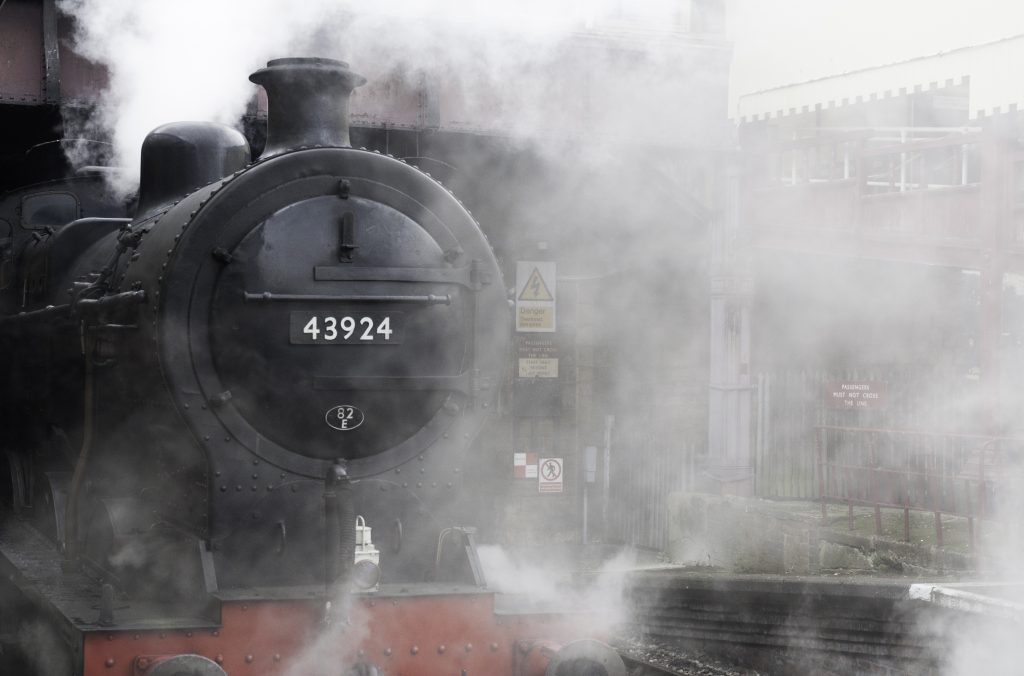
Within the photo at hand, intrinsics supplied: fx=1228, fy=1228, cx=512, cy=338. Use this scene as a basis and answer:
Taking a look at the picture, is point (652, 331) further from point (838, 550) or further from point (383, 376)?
point (383, 376)

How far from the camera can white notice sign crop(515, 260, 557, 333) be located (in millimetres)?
9422

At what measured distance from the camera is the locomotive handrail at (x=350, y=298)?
3.78 m

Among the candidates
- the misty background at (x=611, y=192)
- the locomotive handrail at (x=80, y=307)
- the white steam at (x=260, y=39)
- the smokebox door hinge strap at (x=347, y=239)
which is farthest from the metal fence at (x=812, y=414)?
the smokebox door hinge strap at (x=347, y=239)

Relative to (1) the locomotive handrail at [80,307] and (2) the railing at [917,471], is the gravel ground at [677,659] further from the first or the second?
(1) the locomotive handrail at [80,307]

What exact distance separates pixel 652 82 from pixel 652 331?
10.1 feet

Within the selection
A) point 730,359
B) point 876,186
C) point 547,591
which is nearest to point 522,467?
point 730,359

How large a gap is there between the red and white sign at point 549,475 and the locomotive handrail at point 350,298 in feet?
19.3

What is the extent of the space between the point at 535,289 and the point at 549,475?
4.91 ft

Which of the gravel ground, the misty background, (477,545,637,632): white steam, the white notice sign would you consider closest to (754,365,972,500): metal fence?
the misty background

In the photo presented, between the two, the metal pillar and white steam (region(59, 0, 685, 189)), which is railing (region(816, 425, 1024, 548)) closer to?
the metal pillar

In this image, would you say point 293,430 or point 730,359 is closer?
point 293,430

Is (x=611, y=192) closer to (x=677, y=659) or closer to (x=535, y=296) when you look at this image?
(x=535, y=296)

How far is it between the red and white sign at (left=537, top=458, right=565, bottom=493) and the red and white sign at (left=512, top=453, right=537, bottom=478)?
64mm

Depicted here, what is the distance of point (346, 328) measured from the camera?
12.7 feet
